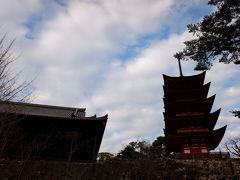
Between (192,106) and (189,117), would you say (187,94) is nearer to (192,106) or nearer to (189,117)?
(192,106)

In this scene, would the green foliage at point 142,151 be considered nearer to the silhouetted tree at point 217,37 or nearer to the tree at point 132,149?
the tree at point 132,149

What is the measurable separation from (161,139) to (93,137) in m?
27.8

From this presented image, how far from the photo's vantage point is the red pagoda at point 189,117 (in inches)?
1083

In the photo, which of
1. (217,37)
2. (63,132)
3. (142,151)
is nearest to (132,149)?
(142,151)

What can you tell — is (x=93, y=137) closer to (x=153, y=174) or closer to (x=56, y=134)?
(x=56, y=134)

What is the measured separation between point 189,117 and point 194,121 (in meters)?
0.62

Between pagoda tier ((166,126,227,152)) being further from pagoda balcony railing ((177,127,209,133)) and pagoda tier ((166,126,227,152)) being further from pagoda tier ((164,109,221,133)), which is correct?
pagoda tier ((164,109,221,133))

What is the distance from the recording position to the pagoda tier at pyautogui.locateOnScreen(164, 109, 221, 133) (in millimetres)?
28031

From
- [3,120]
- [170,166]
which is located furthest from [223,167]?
[3,120]

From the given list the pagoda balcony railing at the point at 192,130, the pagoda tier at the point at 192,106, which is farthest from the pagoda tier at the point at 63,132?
the pagoda tier at the point at 192,106

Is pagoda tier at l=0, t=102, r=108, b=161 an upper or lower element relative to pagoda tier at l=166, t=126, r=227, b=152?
lower

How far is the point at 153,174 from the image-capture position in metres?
19.6

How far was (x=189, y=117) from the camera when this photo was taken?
28.5 metres

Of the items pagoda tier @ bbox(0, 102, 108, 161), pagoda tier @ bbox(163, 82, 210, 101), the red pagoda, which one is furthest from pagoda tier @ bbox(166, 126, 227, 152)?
pagoda tier @ bbox(0, 102, 108, 161)
